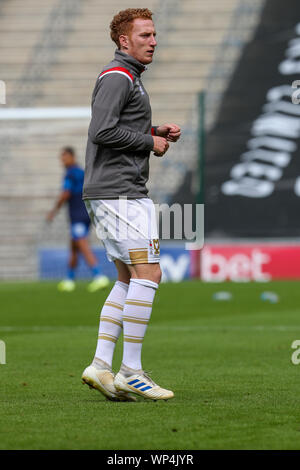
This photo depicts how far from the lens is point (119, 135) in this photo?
202 inches

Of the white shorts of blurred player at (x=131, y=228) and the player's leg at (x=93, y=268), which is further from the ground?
the white shorts of blurred player at (x=131, y=228)

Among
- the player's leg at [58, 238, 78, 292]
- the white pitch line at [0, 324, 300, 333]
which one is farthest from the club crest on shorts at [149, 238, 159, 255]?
the player's leg at [58, 238, 78, 292]

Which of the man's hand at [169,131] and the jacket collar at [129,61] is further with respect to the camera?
the man's hand at [169,131]

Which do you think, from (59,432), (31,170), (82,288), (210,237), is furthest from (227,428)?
(31,170)

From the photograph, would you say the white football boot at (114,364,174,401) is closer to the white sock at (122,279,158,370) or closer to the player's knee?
the white sock at (122,279,158,370)

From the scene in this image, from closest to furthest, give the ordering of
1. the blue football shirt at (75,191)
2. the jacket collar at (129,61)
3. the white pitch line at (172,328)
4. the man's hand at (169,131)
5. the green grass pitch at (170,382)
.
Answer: the green grass pitch at (170,382)
the jacket collar at (129,61)
the man's hand at (169,131)
the white pitch line at (172,328)
the blue football shirt at (75,191)

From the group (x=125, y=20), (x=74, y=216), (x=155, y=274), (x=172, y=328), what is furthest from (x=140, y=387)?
(x=74, y=216)

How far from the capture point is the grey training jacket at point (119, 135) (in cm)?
514

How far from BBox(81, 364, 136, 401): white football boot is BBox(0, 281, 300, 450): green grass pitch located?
0.07 metres

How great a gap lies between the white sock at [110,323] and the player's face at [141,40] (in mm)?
1187

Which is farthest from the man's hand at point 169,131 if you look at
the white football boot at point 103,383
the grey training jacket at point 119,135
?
the white football boot at point 103,383

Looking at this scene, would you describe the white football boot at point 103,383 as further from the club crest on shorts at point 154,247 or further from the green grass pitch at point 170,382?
the club crest on shorts at point 154,247

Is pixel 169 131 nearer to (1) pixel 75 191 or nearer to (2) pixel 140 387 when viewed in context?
(2) pixel 140 387
